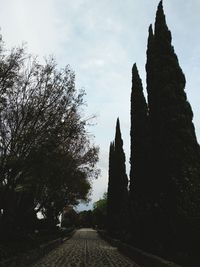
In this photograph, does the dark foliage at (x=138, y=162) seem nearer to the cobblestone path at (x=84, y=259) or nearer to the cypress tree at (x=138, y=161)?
the cypress tree at (x=138, y=161)

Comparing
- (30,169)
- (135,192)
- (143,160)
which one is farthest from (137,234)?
(30,169)

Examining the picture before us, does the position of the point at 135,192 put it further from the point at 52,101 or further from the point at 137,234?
the point at 52,101

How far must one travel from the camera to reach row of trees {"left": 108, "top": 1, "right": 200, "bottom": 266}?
14617mm

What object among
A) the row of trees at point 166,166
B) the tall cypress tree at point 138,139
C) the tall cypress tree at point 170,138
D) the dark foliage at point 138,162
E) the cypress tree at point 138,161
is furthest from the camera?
the tall cypress tree at point 138,139

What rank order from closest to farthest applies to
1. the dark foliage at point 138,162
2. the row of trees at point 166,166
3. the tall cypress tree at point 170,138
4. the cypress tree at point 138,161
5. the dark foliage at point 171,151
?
the row of trees at point 166,166
the dark foliage at point 171,151
the tall cypress tree at point 170,138
the dark foliage at point 138,162
the cypress tree at point 138,161

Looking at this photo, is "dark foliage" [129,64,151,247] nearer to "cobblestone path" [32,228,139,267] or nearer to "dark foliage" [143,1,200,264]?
"cobblestone path" [32,228,139,267]

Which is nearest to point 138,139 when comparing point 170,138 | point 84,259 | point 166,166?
point 170,138

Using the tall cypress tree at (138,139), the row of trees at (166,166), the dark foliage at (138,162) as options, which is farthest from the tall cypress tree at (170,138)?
the tall cypress tree at (138,139)

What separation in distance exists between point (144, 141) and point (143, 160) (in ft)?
4.89

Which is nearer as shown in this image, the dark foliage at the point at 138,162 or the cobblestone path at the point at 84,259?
the cobblestone path at the point at 84,259

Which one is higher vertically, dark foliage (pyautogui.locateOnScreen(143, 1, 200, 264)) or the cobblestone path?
dark foliage (pyautogui.locateOnScreen(143, 1, 200, 264))

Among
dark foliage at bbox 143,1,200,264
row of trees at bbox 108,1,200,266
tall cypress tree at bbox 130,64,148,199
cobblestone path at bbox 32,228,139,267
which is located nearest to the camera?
row of trees at bbox 108,1,200,266

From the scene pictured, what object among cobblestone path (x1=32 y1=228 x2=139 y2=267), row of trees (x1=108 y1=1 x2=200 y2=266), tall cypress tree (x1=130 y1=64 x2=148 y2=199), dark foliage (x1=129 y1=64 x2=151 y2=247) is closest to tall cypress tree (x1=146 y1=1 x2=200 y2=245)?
row of trees (x1=108 y1=1 x2=200 y2=266)

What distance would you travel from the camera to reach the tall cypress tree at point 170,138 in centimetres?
1501
